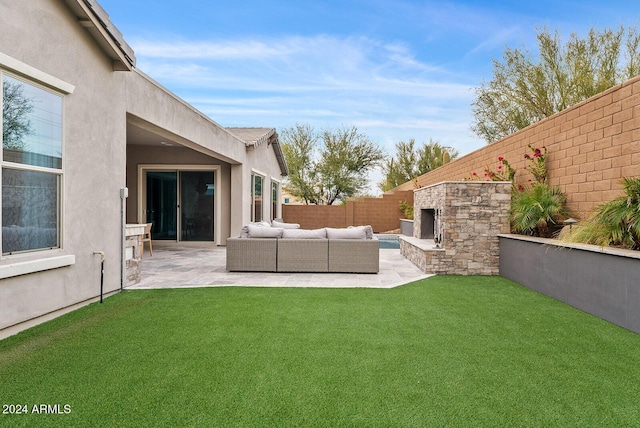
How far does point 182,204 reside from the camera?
466 inches

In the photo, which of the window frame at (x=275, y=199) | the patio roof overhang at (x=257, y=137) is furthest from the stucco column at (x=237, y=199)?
the window frame at (x=275, y=199)

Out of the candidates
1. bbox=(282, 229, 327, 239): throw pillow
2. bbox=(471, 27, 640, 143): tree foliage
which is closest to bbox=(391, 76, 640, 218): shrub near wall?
bbox=(282, 229, 327, 239): throw pillow

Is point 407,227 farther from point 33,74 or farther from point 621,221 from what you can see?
point 33,74

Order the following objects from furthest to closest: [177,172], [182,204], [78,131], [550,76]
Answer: [550,76] < [182,204] < [177,172] < [78,131]

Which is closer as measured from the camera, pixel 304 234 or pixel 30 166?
pixel 30 166

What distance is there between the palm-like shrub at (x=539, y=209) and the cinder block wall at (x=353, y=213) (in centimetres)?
1130

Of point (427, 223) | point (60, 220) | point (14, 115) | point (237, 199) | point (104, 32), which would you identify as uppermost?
point (104, 32)

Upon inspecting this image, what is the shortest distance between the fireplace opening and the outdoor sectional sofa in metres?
3.42

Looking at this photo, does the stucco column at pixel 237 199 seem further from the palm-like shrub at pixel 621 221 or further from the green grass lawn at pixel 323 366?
the palm-like shrub at pixel 621 221

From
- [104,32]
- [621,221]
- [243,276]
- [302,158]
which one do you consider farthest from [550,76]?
[104,32]

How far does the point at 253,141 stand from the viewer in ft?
38.9

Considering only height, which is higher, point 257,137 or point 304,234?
point 257,137

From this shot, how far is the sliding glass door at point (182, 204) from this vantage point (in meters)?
11.7

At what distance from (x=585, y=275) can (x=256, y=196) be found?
1043 centimetres
